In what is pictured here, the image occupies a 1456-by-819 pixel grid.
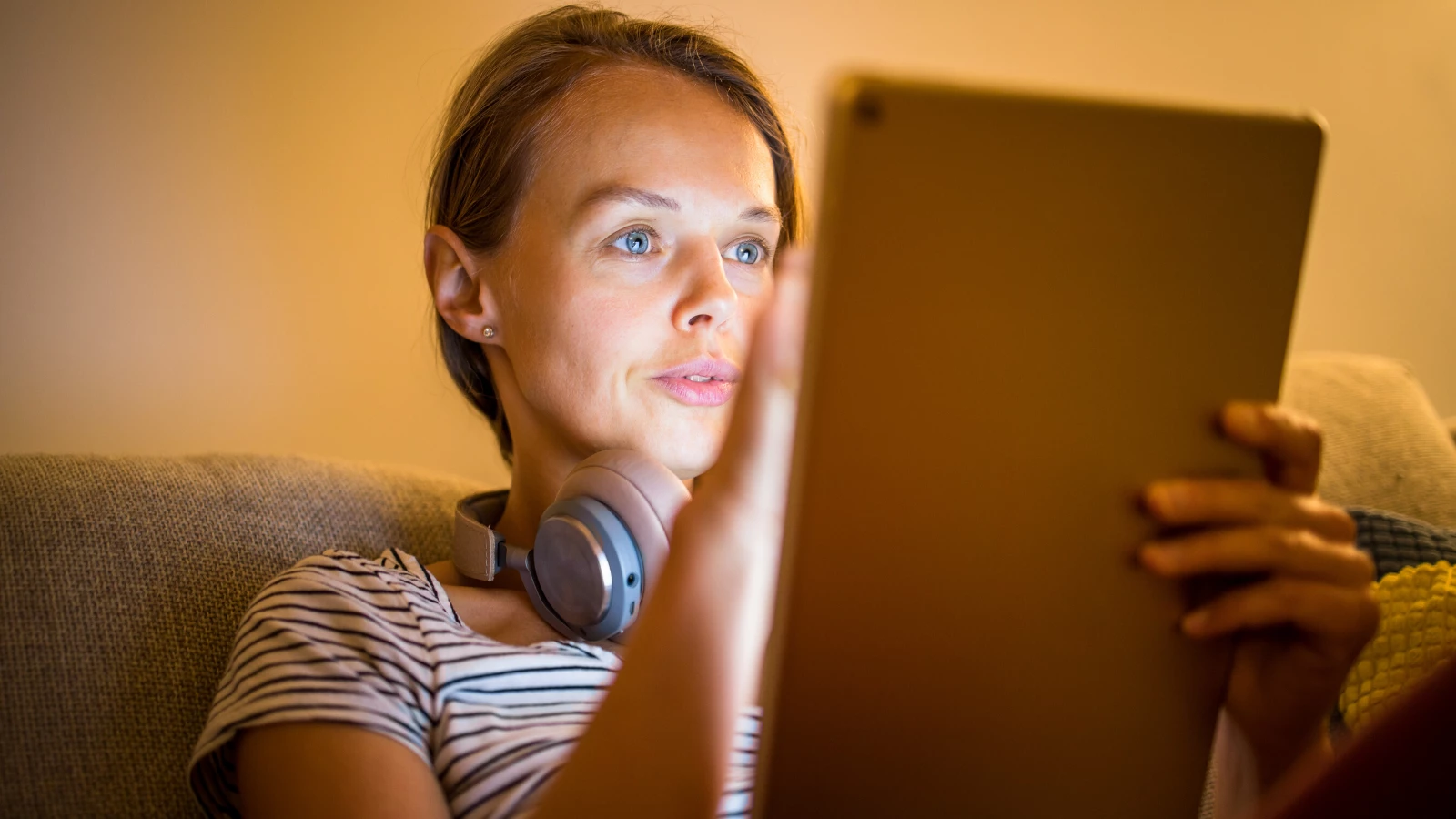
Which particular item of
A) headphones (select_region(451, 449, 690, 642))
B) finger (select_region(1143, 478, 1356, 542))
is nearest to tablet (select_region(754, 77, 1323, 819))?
finger (select_region(1143, 478, 1356, 542))

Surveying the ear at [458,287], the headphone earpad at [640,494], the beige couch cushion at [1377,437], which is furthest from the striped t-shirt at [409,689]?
the beige couch cushion at [1377,437]

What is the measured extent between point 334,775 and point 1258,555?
633 mm

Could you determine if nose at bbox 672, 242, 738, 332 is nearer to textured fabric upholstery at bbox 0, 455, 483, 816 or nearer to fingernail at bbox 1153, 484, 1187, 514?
textured fabric upholstery at bbox 0, 455, 483, 816

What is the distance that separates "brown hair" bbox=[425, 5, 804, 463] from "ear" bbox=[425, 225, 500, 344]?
0.02 metres

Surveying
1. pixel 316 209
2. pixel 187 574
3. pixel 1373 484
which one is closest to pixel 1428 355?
pixel 1373 484

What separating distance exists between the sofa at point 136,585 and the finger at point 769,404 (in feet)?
2.24

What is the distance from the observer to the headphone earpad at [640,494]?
92 cm

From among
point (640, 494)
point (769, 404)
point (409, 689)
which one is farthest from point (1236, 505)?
point (409, 689)

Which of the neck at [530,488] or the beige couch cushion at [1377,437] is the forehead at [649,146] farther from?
the beige couch cushion at [1377,437]

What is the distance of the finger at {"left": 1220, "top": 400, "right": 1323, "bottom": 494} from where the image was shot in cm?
55

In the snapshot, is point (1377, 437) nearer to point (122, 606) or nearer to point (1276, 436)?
point (1276, 436)

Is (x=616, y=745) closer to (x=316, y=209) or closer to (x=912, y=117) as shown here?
(x=912, y=117)

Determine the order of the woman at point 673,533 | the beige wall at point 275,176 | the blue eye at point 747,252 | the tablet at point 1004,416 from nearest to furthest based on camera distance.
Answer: the tablet at point 1004,416 < the woman at point 673,533 < the blue eye at point 747,252 < the beige wall at point 275,176

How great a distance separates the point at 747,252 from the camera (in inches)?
45.8
